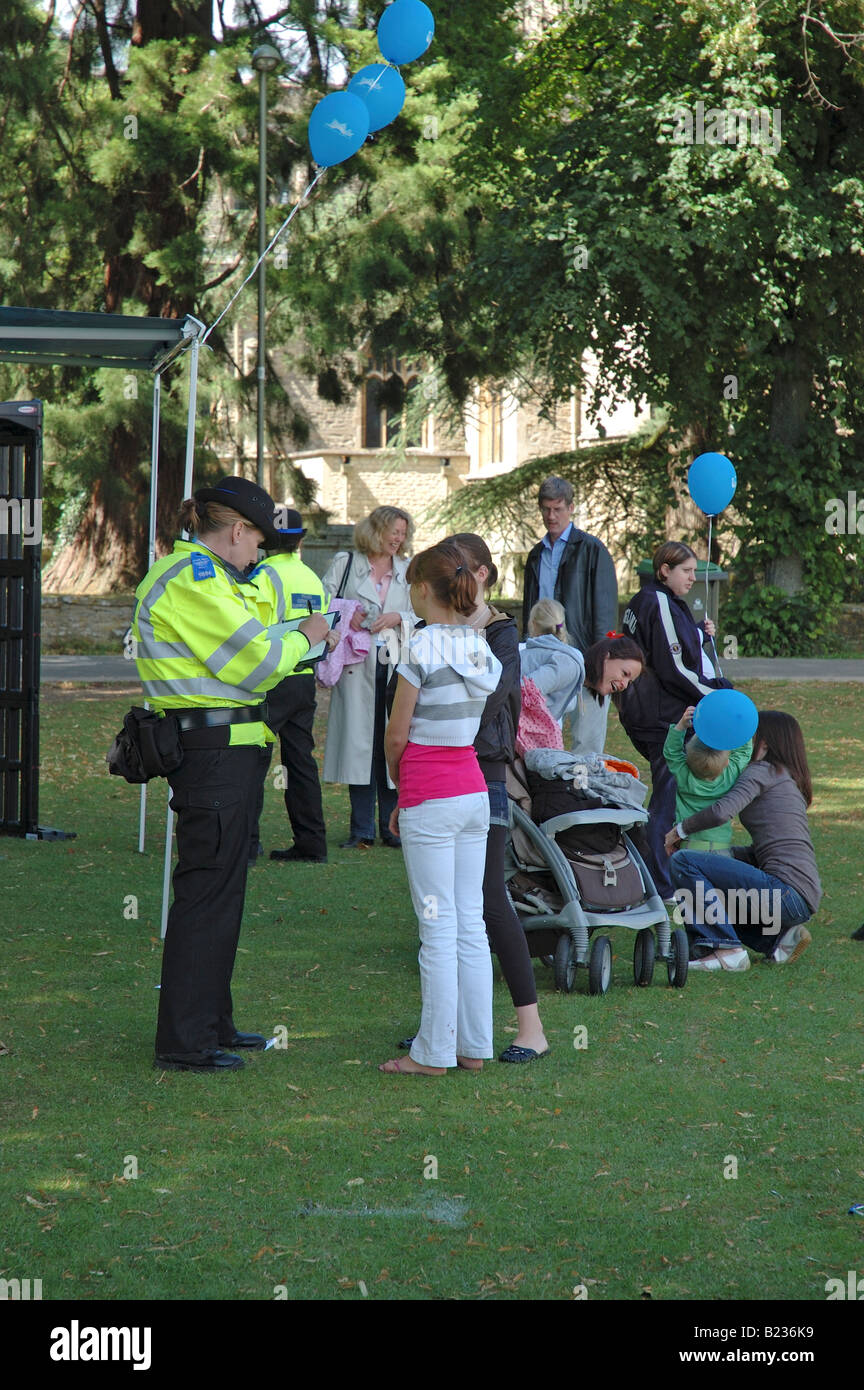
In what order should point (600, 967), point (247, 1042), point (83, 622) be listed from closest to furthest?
1. point (247, 1042)
2. point (600, 967)
3. point (83, 622)

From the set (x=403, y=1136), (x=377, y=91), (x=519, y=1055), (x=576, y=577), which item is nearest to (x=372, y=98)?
(x=377, y=91)

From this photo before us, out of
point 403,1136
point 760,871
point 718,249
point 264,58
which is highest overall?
point 264,58

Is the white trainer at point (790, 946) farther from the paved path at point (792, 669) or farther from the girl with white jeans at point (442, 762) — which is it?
the paved path at point (792, 669)

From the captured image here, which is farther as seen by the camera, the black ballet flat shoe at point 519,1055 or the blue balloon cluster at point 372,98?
the blue balloon cluster at point 372,98

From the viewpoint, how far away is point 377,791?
9867 mm

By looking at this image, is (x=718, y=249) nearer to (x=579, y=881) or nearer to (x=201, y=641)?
(x=579, y=881)

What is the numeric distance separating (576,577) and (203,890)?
441 centimetres

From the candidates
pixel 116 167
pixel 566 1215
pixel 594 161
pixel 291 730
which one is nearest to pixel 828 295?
pixel 594 161

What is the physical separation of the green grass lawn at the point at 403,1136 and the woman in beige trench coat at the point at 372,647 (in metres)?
1.98

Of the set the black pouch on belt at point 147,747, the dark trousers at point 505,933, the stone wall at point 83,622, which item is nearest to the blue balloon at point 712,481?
the dark trousers at point 505,933

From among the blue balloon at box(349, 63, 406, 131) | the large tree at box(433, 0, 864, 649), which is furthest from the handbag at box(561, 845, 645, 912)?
the large tree at box(433, 0, 864, 649)

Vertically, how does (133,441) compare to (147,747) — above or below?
above

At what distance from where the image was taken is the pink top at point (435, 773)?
5.07m

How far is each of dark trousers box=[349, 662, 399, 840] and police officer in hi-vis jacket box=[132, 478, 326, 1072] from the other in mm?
4202
